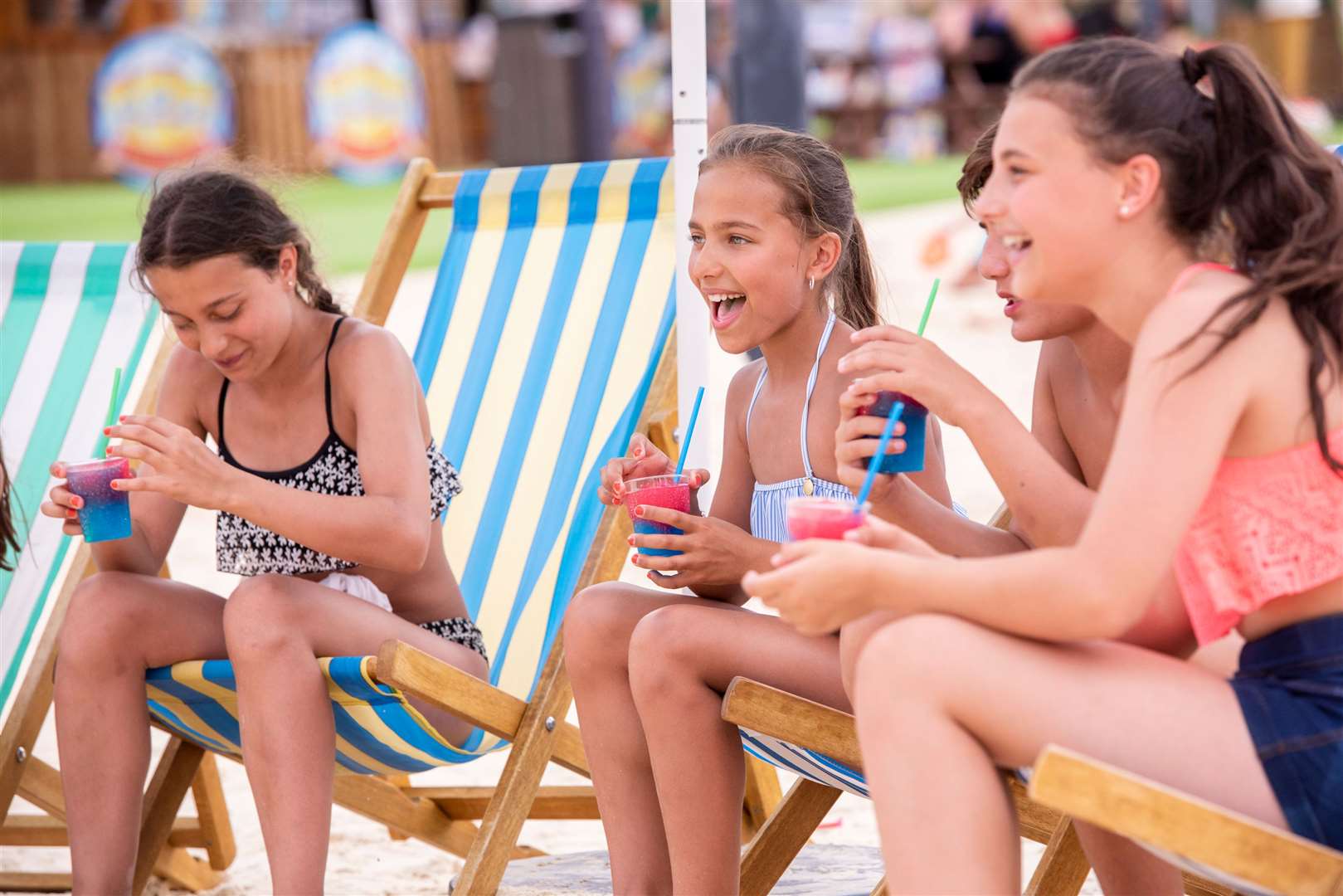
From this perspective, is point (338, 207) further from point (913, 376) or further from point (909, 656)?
point (909, 656)

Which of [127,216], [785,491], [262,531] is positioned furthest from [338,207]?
[785,491]

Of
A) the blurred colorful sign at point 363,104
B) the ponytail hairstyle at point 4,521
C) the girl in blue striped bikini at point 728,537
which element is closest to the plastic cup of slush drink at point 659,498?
the girl in blue striped bikini at point 728,537

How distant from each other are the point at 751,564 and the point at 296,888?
2.61 feet

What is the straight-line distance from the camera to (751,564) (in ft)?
7.73

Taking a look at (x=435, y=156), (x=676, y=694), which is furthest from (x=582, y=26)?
(x=676, y=694)

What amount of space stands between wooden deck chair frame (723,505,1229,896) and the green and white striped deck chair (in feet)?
1.53

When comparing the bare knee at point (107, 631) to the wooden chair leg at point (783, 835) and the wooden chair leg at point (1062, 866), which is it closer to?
the wooden chair leg at point (783, 835)

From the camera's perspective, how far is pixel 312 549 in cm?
274

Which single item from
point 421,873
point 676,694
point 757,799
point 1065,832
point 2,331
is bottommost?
point 421,873

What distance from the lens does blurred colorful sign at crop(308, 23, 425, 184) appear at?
61.4 ft

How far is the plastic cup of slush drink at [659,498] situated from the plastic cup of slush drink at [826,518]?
546 millimetres

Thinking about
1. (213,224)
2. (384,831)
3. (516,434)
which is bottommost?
(384,831)

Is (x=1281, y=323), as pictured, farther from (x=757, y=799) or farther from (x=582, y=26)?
(x=582, y=26)

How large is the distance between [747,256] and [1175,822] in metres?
1.22
